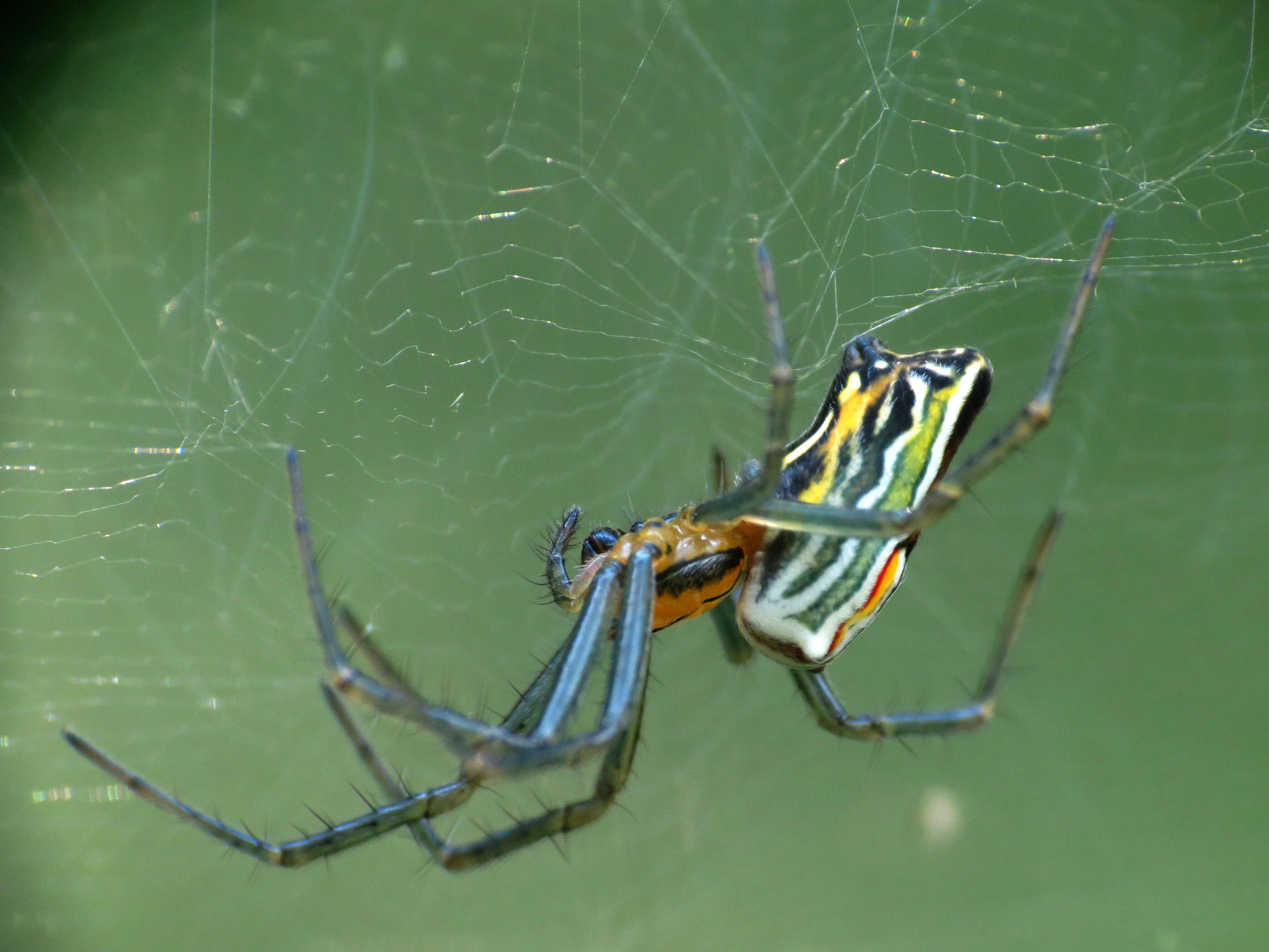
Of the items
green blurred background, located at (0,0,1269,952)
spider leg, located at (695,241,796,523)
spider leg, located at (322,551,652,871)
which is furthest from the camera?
green blurred background, located at (0,0,1269,952)

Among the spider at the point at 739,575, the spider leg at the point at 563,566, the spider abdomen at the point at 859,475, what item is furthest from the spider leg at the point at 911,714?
the spider leg at the point at 563,566

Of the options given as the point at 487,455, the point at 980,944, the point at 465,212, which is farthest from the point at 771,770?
the point at 465,212

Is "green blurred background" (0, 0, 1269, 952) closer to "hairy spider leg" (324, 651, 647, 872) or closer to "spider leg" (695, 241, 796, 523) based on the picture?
"hairy spider leg" (324, 651, 647, 872)

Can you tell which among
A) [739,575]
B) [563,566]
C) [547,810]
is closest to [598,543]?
[563,566]

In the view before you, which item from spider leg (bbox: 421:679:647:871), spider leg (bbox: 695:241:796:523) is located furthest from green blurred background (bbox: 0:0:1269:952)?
spider leg (bbox: 695:241:796:523)

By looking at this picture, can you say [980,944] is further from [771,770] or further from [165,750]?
[165,750]

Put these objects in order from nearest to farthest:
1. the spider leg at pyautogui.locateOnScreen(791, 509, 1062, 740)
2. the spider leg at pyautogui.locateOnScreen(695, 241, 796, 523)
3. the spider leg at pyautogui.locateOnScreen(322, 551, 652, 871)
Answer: the spider leg at pyautogui.locateOnScreen(695, 241, 796, 523)
the spider leg at pyautogui.locateOnScreen(322, 551, 652, 871)
the spider leg at pyautogui.locateOnScreen(791, 509, 1062, 740)

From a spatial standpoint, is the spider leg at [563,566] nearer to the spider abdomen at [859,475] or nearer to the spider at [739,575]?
the spider at [739,575]
